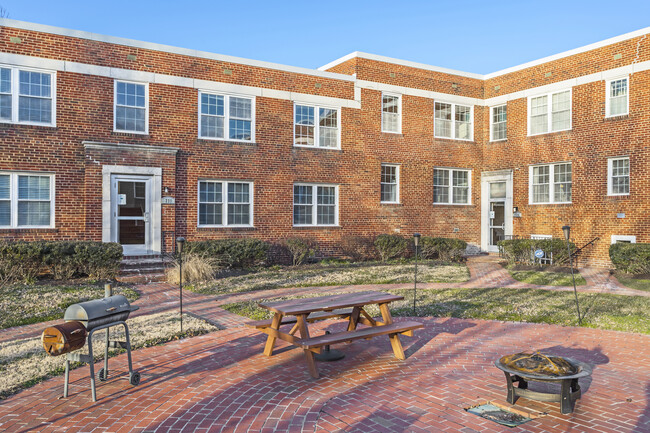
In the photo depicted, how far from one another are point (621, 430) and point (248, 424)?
322 cm

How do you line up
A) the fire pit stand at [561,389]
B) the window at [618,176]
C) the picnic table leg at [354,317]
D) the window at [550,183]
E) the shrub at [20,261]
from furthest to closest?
1. the window at [550,183]
2. the window at [618,176]
3. the shrub at [20,261]
4. the picnic table leg at [354,317]
5. the fire pit stand at [561,389]

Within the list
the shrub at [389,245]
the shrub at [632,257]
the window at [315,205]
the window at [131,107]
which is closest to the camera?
the shrub at [632,257]

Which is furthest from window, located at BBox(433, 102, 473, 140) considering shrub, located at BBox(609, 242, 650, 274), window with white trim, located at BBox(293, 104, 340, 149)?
shrub, located at BBox(609, 242, 650, 274)

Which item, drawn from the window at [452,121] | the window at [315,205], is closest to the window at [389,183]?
the window at [315,205]

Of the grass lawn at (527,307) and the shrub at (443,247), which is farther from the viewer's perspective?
the shrub at (443,247)

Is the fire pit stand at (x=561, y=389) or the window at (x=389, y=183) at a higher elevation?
the window at (x=389, y=183)

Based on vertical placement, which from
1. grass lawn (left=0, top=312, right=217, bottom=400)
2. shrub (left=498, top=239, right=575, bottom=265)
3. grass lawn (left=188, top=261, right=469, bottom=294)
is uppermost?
shrub (left=498, top=239, right=575, bottom=265)

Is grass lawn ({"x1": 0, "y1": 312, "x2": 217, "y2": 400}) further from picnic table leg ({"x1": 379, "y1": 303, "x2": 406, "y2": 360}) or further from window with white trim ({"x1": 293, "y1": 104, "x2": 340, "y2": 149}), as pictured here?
window with white trim ({"x1": 293, "y1": 104, "x2": 340, "y2": 149})

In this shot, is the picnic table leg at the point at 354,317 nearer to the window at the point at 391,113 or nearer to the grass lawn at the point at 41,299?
the grass lawn at the point at 41,299

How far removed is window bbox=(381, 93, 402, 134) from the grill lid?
15703mm

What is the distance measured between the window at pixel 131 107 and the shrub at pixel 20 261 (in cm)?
454

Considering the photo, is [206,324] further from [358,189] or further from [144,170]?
[358,189]

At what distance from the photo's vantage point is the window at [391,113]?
783 inches

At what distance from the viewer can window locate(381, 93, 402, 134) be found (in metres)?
19.9
